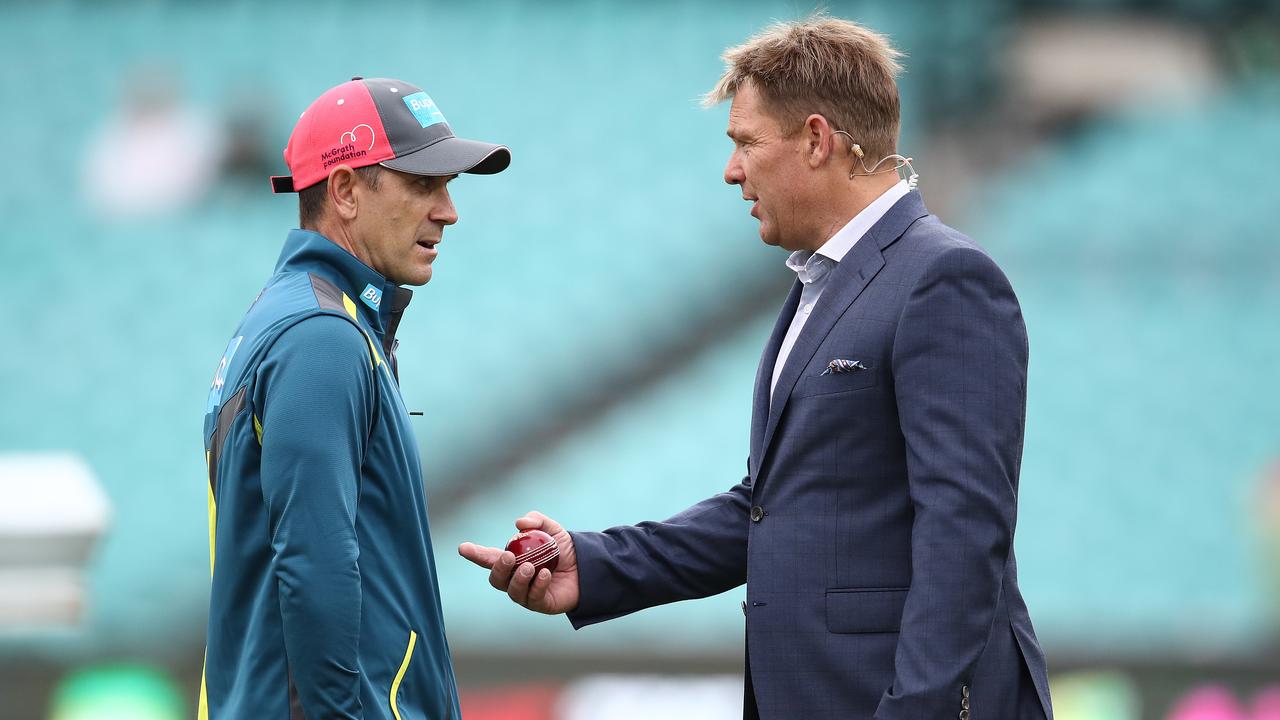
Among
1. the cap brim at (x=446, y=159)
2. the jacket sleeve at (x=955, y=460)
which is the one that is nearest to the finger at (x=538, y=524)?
the cap brim at (x=446, y=159)

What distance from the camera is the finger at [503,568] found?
7.32ft

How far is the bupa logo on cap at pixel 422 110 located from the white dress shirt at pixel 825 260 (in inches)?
21.4

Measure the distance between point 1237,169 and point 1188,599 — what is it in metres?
2.00

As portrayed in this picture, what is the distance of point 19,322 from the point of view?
618 centimetres

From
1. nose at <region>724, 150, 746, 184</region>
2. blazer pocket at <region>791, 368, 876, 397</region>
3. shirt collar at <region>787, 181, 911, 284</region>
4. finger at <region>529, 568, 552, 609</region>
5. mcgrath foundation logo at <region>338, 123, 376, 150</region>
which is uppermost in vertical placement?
mcgrath foundation logo at <region>338, 123, 376, 150</region>

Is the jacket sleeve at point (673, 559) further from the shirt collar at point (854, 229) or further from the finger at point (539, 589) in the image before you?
the shirt collar at point (854, 229)

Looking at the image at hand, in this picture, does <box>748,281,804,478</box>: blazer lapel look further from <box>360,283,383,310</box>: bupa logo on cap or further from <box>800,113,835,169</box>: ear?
<box>360,283,383,310</box>: bupa logo on cap

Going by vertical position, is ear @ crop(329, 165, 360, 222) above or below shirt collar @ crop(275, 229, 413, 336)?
above

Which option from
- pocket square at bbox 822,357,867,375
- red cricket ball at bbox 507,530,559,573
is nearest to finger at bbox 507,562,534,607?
red cricket ball at bbox 507,530,559,573

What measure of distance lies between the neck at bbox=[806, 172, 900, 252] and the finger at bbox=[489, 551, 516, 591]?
70 centimetres

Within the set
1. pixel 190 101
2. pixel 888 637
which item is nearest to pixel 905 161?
pixel 888 637

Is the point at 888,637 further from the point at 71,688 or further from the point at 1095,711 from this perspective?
the point at 71,688

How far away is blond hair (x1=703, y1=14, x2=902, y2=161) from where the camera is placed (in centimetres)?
201

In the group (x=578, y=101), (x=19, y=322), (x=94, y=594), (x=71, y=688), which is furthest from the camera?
(x=578, y=101)
